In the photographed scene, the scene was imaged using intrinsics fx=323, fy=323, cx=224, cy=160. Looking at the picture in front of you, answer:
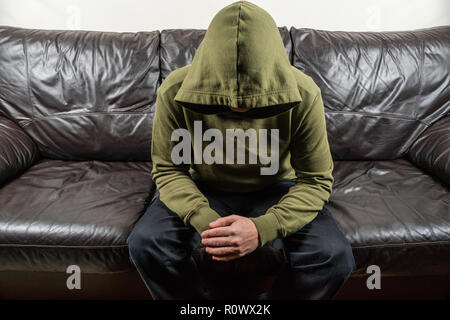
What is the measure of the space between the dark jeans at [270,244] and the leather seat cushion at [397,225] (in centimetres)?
11

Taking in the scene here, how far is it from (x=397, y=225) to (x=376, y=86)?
732mm

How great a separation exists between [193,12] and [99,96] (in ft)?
2.50

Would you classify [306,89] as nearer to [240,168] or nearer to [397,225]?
[240,168]

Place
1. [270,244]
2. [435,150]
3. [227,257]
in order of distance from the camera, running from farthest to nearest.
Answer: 1. [435,150]
2. [270,244]
3. [227,257]

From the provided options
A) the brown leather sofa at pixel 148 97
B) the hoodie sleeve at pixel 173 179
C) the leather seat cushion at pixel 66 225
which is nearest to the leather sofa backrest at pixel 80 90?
the brown leather sofa at pixel 148 97

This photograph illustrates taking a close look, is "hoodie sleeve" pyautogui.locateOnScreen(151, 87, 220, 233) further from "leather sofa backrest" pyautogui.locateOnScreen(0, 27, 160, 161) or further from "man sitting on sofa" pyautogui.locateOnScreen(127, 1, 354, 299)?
"leather sofa backrest" pyautogui.locateOnScreen(0, 27, 160, 161)

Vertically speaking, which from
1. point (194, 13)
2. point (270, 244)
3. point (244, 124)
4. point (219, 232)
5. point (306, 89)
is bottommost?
point (270, 244)

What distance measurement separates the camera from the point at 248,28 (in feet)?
2.56

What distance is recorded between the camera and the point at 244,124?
3.35ft

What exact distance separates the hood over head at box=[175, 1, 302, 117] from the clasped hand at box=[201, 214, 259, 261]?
320 mm

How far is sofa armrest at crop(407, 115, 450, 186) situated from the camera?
1.29 metres

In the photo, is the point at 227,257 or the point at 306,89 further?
the point at 306,89

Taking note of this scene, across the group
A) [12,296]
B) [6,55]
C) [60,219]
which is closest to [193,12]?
[6,55]

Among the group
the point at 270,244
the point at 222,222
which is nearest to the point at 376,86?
the point at 270,244
